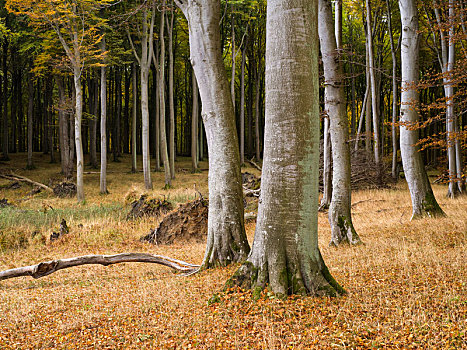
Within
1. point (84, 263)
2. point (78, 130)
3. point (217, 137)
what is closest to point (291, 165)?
point (217, 137)

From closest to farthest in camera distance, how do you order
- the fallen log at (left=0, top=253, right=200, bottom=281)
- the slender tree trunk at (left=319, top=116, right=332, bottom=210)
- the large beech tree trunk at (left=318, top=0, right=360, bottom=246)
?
1. the fallen log at (left=0, top=253, right=200, bottom=281)
2. the large beech tree trunk at (left=318, top=0, right=360, bottom=246)
3. the slender tree trunk at (left=319, top=116, right=332, bottom=210)

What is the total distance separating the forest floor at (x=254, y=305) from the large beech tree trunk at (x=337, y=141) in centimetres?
65

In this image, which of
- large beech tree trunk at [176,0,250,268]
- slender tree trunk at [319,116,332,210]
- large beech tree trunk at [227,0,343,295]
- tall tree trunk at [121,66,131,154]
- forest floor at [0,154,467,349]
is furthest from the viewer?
tall tree trunk at [121,66,131,154]

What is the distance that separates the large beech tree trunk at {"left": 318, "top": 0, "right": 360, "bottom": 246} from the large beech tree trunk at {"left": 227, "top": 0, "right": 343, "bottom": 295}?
3.69 meters

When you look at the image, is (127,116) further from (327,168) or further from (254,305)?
(254,305)

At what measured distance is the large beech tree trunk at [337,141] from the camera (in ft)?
25.7

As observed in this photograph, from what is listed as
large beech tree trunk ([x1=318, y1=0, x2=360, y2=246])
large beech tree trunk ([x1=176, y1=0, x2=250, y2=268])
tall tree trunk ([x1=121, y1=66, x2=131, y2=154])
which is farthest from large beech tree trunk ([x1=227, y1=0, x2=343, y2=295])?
tall tree trunk ([x1=121, y1=66, x2=131, y2=154])

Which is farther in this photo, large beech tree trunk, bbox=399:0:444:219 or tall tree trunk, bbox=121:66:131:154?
tall tree trunk, bbox=121:66:131:154

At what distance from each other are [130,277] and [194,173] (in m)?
20.1

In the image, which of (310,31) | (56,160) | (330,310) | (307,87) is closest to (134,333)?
(330,310)

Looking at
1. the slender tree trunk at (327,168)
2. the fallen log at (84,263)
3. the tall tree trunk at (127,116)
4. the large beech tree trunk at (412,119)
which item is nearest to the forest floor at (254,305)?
the fallen log at (84,263)

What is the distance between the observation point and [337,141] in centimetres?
808

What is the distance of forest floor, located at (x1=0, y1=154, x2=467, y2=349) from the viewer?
10.9 feet

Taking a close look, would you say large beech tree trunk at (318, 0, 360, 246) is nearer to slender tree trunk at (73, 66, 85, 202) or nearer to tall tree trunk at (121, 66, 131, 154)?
slender tree trunk at (73, 66, 85, 202)
